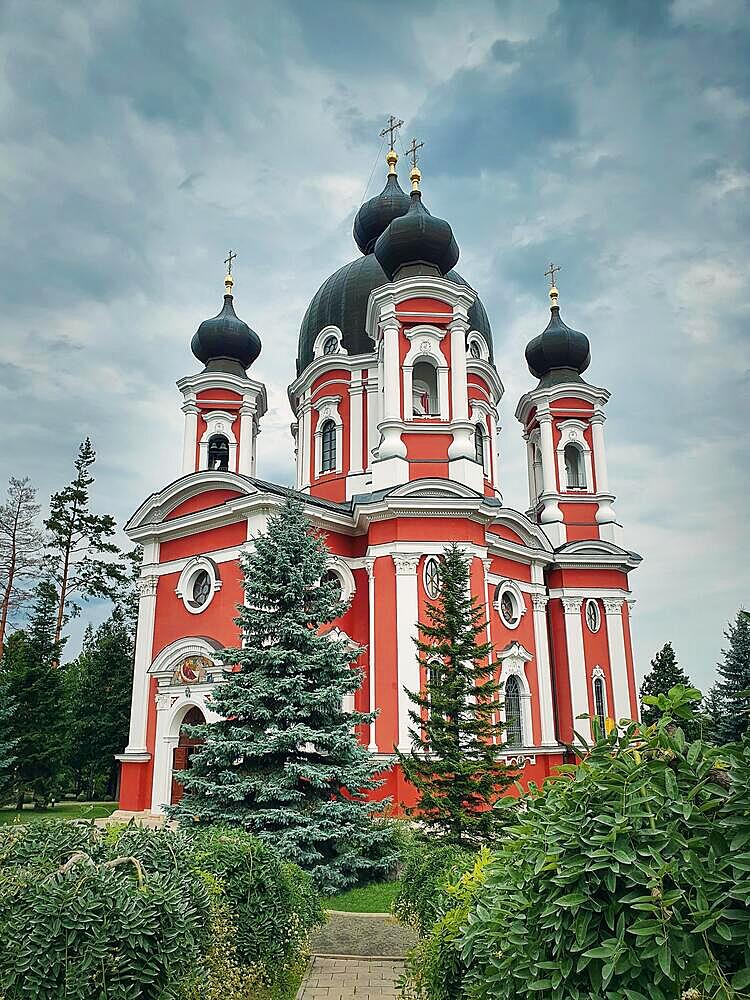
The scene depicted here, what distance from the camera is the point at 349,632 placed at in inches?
695

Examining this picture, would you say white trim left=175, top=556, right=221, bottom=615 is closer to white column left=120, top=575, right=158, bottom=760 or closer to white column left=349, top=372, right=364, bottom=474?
white column left=120, top=575, right=158, bottom=760

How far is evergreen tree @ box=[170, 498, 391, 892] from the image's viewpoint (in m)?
10.4

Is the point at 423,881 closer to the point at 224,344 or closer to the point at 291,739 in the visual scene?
the point at 291,739

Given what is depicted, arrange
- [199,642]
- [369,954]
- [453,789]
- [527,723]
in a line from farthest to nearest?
[527,723] → [199,642] → [453,789] → [369,954]

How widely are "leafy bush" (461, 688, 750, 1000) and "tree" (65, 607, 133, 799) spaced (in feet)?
73.0

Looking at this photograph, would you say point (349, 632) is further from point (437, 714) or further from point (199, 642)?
point (437, 714)

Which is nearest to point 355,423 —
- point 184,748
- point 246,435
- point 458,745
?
point 246,435

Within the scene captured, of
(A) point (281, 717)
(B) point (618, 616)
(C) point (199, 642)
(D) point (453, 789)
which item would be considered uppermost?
(B) point (618, 616)

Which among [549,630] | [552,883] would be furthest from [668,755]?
[549,630]

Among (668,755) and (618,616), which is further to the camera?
(618,616)

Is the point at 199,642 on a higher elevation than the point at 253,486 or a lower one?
lower

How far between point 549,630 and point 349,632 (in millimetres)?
7822

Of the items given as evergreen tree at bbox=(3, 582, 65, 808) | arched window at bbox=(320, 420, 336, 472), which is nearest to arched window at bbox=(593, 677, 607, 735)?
arched window at bbox=(320, 420, 336, 472)

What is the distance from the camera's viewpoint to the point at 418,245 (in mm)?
19609
